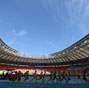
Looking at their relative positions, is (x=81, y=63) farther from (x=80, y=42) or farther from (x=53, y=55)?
(x=80, y=42)

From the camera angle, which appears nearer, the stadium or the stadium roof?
the stadium roof

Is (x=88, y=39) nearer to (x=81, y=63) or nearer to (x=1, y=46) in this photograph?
(x=1, y=46)

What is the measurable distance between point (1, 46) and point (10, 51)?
9.52 m

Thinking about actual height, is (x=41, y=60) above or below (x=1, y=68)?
above

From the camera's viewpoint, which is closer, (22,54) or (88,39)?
(88,39)

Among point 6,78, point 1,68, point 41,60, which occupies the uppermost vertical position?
point 41,60

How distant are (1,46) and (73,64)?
45.2 m

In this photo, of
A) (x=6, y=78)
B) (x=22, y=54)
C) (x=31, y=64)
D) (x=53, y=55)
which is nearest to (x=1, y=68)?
(x=22, y=54)

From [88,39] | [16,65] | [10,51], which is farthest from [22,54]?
[88,39]

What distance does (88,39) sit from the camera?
101ft

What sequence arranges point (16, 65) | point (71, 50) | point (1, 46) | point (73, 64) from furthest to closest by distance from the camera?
point (16, 65), point (73, 64), point (71, 50), point (1, 46)

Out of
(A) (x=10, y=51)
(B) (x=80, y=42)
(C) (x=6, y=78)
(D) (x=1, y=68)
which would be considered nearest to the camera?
(C) (x=6, y=78)

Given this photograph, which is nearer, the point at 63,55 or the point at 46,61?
the point at 63,55

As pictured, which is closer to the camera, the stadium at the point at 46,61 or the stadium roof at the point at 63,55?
the stadium roof at the point at 63,55
